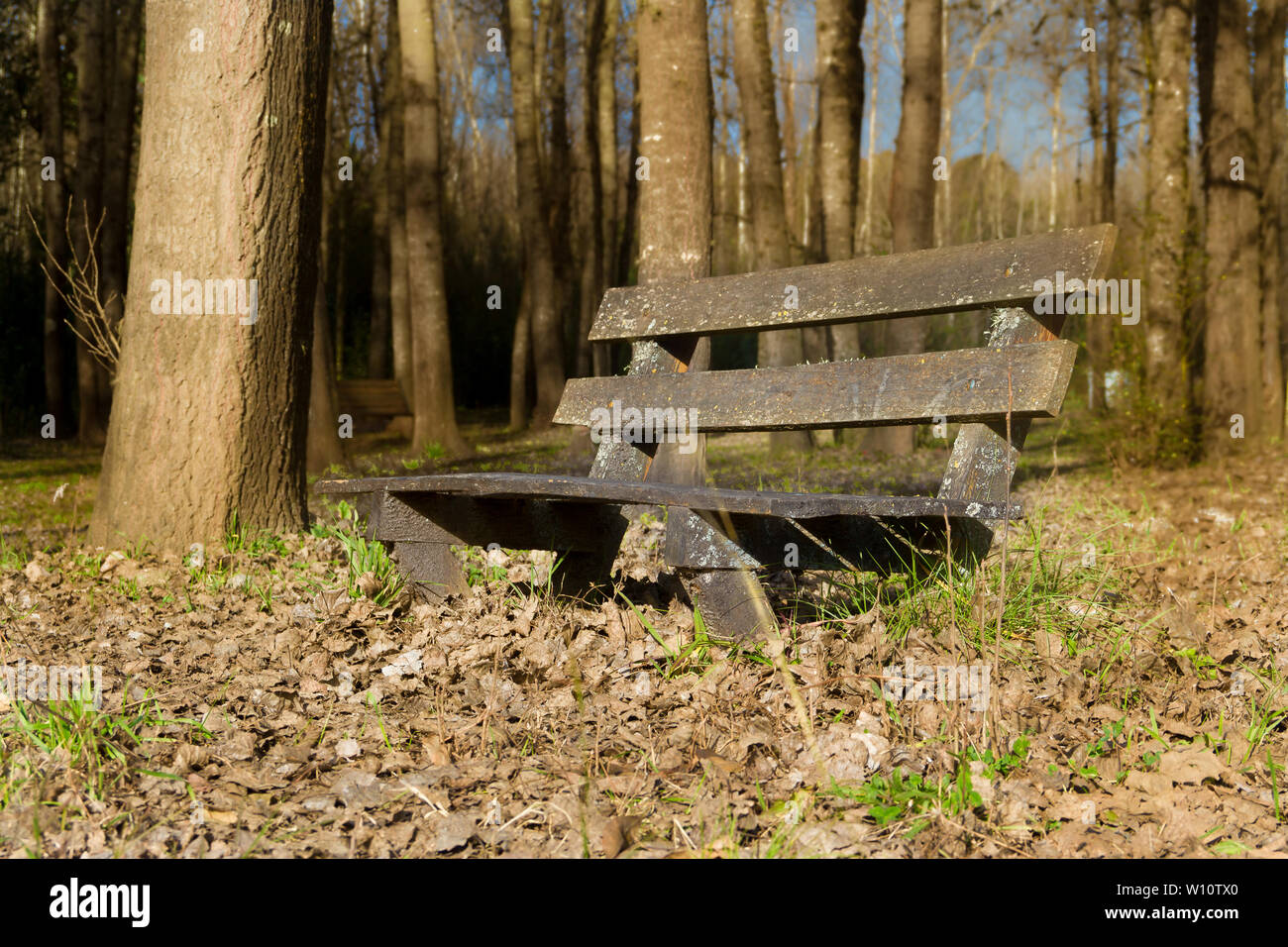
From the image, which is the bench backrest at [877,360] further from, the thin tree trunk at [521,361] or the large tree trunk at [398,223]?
the thin tree trunk at [521,361]

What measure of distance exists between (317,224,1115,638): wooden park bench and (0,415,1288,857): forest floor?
20cm

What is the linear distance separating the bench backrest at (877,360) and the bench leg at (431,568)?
0.59 m

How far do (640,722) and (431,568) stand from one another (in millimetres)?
1118

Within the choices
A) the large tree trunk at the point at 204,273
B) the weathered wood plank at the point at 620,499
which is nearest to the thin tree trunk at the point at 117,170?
the large tree trunk at the point at 204,273

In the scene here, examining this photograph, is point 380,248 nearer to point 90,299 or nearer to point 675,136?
point 90,299

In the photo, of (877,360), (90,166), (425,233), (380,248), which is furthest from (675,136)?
(380,248)

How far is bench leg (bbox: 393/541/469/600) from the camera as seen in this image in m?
3.54

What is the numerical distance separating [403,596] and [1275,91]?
12.5 m

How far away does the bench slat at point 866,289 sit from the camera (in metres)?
3.03

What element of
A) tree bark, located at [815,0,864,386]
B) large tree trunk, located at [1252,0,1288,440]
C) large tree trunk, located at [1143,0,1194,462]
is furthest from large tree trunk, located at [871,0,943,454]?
large tree trunk, located at [1252,0,1288,440]

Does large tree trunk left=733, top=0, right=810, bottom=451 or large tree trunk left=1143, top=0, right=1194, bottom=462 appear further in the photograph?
large tree trunk left=733, top=0, right=810, bottom=451

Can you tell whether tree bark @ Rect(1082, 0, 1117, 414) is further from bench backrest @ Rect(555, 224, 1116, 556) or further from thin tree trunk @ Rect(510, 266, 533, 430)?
bench backrest @ Rect(555, 224, 1116, 556)

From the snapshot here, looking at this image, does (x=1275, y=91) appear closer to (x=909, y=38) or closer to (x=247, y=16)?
(x=909, y=38)

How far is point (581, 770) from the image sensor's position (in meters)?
2.44
